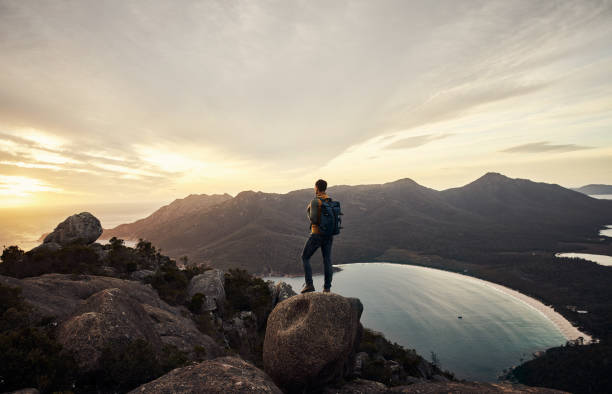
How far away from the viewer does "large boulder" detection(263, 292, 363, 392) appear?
1185 centimetres

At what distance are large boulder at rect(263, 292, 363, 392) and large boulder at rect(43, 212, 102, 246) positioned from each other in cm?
2952

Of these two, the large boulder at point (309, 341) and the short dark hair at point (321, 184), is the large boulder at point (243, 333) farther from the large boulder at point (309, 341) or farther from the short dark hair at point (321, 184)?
the short dark hair at point (321, 184)

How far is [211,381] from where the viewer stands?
8.41m

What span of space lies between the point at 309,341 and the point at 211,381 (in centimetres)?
472

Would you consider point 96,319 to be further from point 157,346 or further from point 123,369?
point 157,346

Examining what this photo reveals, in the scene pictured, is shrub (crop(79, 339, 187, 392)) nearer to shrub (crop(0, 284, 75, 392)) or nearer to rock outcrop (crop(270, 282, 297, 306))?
shrub (crop(0, 284, 75, 392))

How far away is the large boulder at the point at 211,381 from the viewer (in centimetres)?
804

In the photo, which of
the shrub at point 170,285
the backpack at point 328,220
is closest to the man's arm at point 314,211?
the backpack at point 328,220

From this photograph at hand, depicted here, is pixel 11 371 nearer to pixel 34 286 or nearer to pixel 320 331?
pixel 34 286

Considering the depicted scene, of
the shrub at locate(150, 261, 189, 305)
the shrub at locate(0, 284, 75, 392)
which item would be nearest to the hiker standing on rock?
the shrub at locate(0, 284, 75, 392)

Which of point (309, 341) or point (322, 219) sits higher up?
point (322, 219)

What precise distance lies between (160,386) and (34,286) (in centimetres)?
1133

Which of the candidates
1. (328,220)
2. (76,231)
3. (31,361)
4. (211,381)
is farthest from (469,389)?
(76,231)

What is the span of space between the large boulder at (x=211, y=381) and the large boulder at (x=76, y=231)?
2994 centimetres
